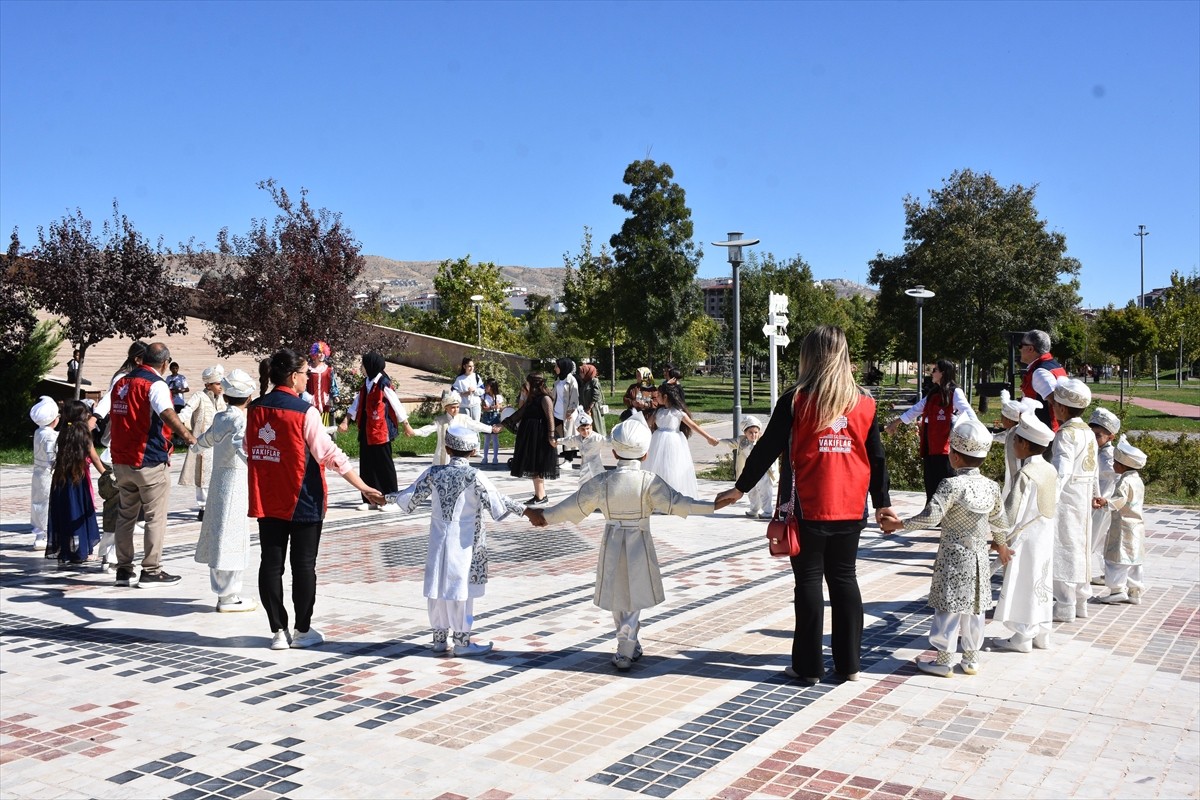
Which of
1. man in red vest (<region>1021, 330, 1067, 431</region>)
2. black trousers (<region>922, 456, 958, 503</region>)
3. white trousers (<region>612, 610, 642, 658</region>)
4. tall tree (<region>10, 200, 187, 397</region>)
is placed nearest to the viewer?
white trousers (<region>612, 610, 642, 658</region>)

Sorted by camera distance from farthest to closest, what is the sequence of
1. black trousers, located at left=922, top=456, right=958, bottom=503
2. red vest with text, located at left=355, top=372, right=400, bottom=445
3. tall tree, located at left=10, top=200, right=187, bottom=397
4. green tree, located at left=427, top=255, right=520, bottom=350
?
green tree, located at left=427, top=255, right=520, bottom=350 → tall tree, located at left=10, top=200, right=187, bottom=397 → red vest with text, located at left=355, top=372, right=400, bottom=445 → black trousers, located at left=922, top=456, right=958, bottom=503

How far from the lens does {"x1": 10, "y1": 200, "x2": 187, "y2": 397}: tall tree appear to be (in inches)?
869

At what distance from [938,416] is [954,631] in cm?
366

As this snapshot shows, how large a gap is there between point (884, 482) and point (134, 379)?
5.76 m

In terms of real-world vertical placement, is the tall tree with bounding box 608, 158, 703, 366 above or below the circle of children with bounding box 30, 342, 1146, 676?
above

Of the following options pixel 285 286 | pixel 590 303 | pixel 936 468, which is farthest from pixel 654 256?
pixel 936 468

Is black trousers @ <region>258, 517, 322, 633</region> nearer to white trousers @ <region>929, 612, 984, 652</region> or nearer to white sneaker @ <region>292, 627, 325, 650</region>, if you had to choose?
white sneaker @ <region>292, 627, 325, 650</region>

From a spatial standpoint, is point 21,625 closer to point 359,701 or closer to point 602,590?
point 359,701

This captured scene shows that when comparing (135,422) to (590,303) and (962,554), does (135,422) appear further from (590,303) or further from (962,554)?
(590,303)

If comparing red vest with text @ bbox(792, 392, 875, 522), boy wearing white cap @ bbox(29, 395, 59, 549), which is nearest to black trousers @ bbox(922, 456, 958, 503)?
red vest with text @ bbox(792, 392, 875, 522)

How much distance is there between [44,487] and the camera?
10.3m

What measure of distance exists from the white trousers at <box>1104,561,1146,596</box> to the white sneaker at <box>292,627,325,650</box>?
5638 mm

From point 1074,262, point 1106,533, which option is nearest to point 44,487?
point 1106,533

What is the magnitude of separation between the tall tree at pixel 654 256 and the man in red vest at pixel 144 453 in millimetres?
31032
